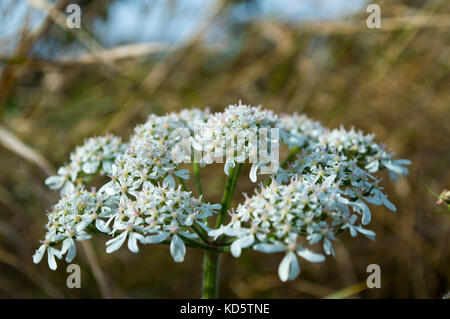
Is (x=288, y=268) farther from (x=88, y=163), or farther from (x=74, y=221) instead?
(x=88, y=163)

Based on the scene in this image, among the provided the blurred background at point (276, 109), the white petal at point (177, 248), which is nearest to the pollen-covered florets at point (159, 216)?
the white petal at point (177, 248)

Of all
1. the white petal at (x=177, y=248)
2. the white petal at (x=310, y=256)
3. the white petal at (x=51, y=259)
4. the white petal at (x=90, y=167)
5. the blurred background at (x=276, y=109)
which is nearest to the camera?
the white petal at (x=310, y=256)

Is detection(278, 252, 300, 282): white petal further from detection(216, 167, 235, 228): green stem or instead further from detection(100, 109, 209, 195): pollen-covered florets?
detection(100, 109, 209, 195): pollen-covered florets

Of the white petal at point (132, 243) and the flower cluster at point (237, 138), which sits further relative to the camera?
the flower cluster at point (237, 138)

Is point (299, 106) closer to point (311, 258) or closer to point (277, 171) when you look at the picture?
point (277, 171)

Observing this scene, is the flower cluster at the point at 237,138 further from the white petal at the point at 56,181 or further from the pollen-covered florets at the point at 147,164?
the white petal at the point at 56,181

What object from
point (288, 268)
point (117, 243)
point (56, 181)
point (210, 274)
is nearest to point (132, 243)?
point (117, 243)
